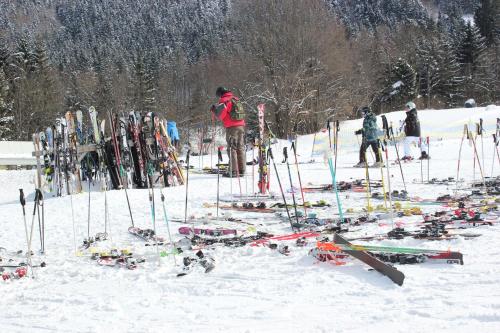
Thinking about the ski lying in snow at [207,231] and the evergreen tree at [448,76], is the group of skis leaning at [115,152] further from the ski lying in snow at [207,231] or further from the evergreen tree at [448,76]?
the evergreen tree at [448,76]

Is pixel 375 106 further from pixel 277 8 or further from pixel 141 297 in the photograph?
pixel 141 297

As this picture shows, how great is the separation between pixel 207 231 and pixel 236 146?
16.4 feet

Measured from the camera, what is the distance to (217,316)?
3301 millimetres

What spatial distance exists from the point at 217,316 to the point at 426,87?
4890 cm

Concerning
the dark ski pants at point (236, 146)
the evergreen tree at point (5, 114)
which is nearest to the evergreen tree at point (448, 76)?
the evergreen tree at point (5, 114)

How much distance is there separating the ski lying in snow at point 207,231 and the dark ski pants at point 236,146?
454cm

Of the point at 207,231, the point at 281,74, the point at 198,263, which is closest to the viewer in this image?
the point at 198,263

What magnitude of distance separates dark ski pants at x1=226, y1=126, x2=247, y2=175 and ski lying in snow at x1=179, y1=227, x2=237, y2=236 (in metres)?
4.54

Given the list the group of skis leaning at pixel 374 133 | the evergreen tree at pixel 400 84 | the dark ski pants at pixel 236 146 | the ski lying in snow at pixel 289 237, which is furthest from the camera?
the evergreen tree at pixel 400 84

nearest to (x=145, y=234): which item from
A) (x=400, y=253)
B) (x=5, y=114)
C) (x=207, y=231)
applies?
(x=207, y=231)

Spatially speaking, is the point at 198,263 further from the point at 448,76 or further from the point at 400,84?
the point at 448,76

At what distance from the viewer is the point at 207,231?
19.8 ft

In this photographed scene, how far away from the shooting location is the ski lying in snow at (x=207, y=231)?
598 cm

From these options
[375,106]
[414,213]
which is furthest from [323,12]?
[414,213]
